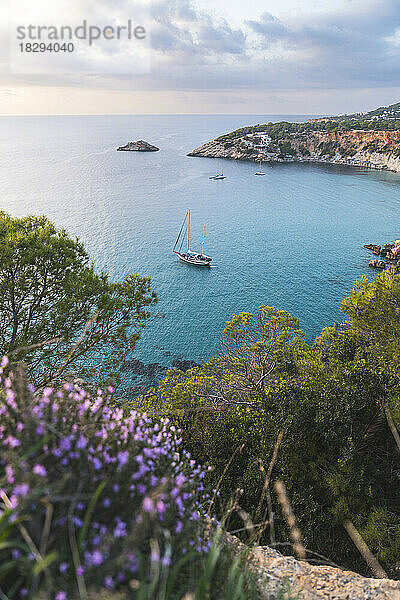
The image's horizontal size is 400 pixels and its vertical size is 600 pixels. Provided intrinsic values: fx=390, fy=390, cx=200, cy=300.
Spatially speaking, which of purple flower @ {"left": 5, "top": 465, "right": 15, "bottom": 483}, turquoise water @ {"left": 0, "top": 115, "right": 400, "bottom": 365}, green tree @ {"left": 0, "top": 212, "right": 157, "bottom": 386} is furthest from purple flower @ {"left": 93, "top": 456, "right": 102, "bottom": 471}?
turquoise water @ {"left": 0, "top": 115, "right": 400, "bottom": 365}

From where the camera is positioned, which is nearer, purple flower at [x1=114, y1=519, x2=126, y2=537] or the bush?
the bush

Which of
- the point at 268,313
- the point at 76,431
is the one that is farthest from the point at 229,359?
the point at 76,431

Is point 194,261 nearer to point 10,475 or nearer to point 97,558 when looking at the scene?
point 10,475

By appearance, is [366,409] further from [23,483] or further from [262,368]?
[23,483]

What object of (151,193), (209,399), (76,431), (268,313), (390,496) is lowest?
(390,496)

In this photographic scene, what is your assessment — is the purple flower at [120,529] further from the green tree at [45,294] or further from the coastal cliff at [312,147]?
the coastal cliff at [312,147]

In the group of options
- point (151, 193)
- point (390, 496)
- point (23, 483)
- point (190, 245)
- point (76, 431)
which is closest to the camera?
point (23, 483)

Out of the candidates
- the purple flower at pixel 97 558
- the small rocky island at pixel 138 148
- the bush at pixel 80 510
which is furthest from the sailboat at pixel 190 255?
the small rocky island at pixel 138 148

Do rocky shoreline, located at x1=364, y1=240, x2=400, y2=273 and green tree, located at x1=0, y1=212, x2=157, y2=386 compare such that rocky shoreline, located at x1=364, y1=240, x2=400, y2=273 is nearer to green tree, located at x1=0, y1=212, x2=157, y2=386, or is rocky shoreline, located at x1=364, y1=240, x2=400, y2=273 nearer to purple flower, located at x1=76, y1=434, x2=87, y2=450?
green tree, located at x1=0, y1=212, x2=157, y2=386
